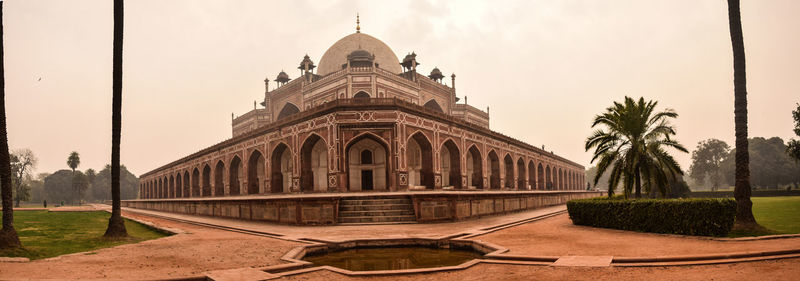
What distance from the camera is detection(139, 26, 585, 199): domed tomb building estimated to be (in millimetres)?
27156

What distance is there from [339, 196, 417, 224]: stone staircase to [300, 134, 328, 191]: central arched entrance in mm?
13680

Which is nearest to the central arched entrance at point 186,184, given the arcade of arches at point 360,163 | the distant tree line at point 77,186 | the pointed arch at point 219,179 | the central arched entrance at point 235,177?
the arcade of arches at point 360,163

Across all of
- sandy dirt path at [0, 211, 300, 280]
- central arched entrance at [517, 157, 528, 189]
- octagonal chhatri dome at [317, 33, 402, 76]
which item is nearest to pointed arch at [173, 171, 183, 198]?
octagonal chhatri dome at [317, 33, 402, 76]

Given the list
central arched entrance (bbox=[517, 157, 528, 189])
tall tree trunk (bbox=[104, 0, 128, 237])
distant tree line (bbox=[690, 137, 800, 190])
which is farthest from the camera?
distant tree line (bbox=[690, 137, 800, 190])

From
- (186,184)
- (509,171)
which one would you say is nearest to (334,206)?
(509,171)

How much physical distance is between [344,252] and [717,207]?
7704 millimetres

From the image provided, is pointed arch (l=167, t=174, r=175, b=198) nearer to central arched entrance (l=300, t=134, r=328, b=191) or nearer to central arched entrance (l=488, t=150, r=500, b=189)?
central arched entrance (l=300, t=134, r=328, b=191)

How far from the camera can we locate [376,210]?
15.4 meters

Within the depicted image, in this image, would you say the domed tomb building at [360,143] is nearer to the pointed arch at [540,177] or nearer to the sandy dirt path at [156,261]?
the pointed arch at [540,177]

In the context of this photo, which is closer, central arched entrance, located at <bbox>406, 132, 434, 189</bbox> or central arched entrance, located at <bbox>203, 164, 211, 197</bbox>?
central arched entrance, located at <bbox>406, 132, 434, 189</bbox>

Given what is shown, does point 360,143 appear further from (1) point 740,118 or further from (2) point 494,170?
(1) point 740,118

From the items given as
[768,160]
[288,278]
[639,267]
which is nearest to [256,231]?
[288,278]

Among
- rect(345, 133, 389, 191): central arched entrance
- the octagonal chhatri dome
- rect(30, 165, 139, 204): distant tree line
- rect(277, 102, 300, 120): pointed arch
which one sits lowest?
rect(30, 165, 139, 204): distant tree line

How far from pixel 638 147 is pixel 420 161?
57.9 feet
